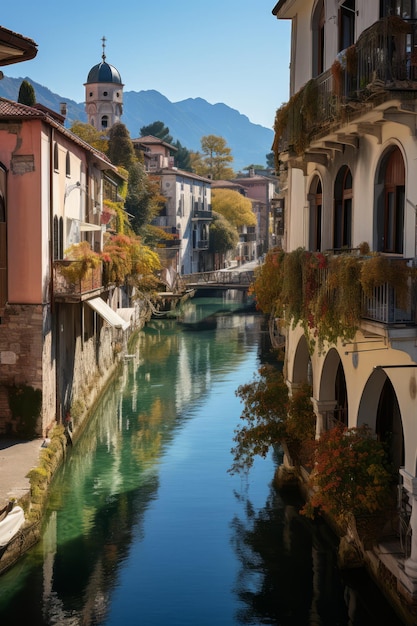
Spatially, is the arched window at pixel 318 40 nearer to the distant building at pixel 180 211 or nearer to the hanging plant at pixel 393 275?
the hanging plant at pixel 393 275

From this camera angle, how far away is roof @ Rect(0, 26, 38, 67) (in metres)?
10.3

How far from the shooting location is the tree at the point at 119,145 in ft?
192

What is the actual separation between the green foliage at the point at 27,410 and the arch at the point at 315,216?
8113 millimetres

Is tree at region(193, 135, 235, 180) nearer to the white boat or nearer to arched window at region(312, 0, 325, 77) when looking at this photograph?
arched window at region(312, 0, 325, 77)

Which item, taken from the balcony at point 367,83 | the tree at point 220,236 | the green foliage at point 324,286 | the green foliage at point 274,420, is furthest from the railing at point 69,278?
the tree at point 220,236

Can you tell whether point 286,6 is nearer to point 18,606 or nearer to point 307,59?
point 307,59

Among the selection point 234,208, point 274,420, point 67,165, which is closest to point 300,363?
point 274,420

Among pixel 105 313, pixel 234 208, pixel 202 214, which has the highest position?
pixel 234 208

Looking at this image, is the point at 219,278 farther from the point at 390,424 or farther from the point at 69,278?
the point at 390,424

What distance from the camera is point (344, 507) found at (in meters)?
13.5

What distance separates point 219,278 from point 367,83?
221 ft

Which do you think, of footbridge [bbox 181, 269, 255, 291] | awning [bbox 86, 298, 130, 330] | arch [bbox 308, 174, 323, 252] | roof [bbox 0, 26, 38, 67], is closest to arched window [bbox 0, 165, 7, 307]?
awning [bbox 86, 298, 130, 330]

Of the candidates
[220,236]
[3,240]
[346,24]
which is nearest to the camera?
[346,24]

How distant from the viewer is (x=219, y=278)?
261 ft
